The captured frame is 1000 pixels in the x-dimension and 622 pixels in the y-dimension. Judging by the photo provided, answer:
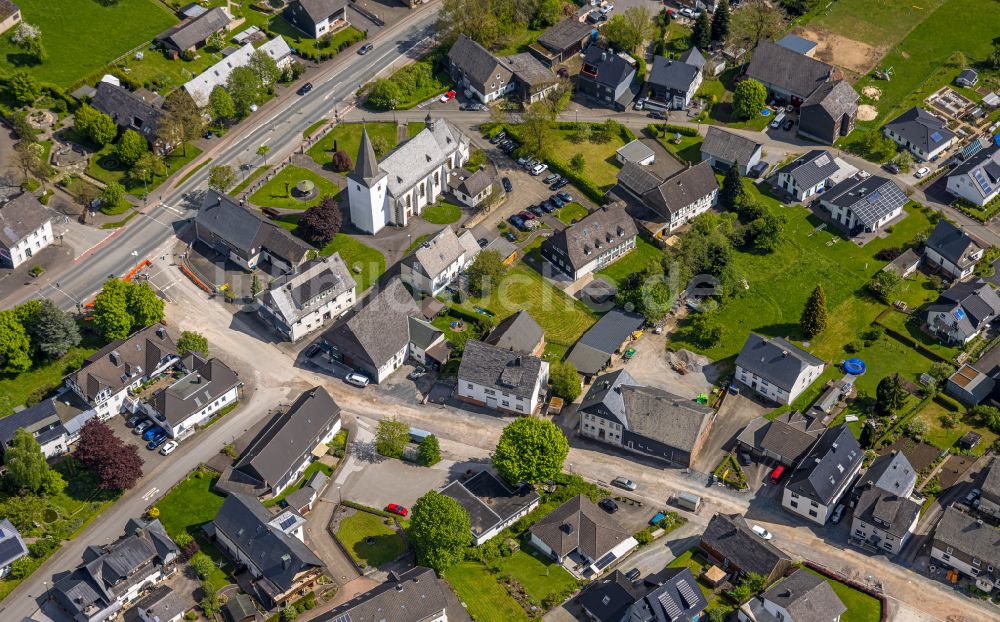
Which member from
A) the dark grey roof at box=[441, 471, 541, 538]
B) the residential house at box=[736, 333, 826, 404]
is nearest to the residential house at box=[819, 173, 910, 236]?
the residential house at box=[736, 333, 826, 404]

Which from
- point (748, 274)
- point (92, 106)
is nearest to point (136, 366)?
point (92, 106)

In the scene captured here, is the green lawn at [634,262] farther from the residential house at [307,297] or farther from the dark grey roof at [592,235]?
the residential house at [307,297]

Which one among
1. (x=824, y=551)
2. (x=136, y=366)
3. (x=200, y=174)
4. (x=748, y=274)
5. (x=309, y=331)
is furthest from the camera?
(x=200, y=174)

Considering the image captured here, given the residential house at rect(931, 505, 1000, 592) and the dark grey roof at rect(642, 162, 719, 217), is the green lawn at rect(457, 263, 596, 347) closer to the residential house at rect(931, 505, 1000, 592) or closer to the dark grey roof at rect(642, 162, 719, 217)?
the dark grey roof at rect(642, 162, 719, 217)

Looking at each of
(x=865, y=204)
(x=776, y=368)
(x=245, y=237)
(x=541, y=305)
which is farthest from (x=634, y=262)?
(x=245, y=237)

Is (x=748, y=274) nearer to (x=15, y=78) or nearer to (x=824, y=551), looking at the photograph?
(x=824, y=551)

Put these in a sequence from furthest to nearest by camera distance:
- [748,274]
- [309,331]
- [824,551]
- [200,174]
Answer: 1. [200,174]
2. [748,274]
3. [309,331]
4. [824,551]

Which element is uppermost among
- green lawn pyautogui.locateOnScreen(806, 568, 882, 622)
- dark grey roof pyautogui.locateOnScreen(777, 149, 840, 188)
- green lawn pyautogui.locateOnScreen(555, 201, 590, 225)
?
dark grey roof pyautogui.locateOnScreen(777, 149, 840, 188)

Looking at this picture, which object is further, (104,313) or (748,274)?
(748,274)
